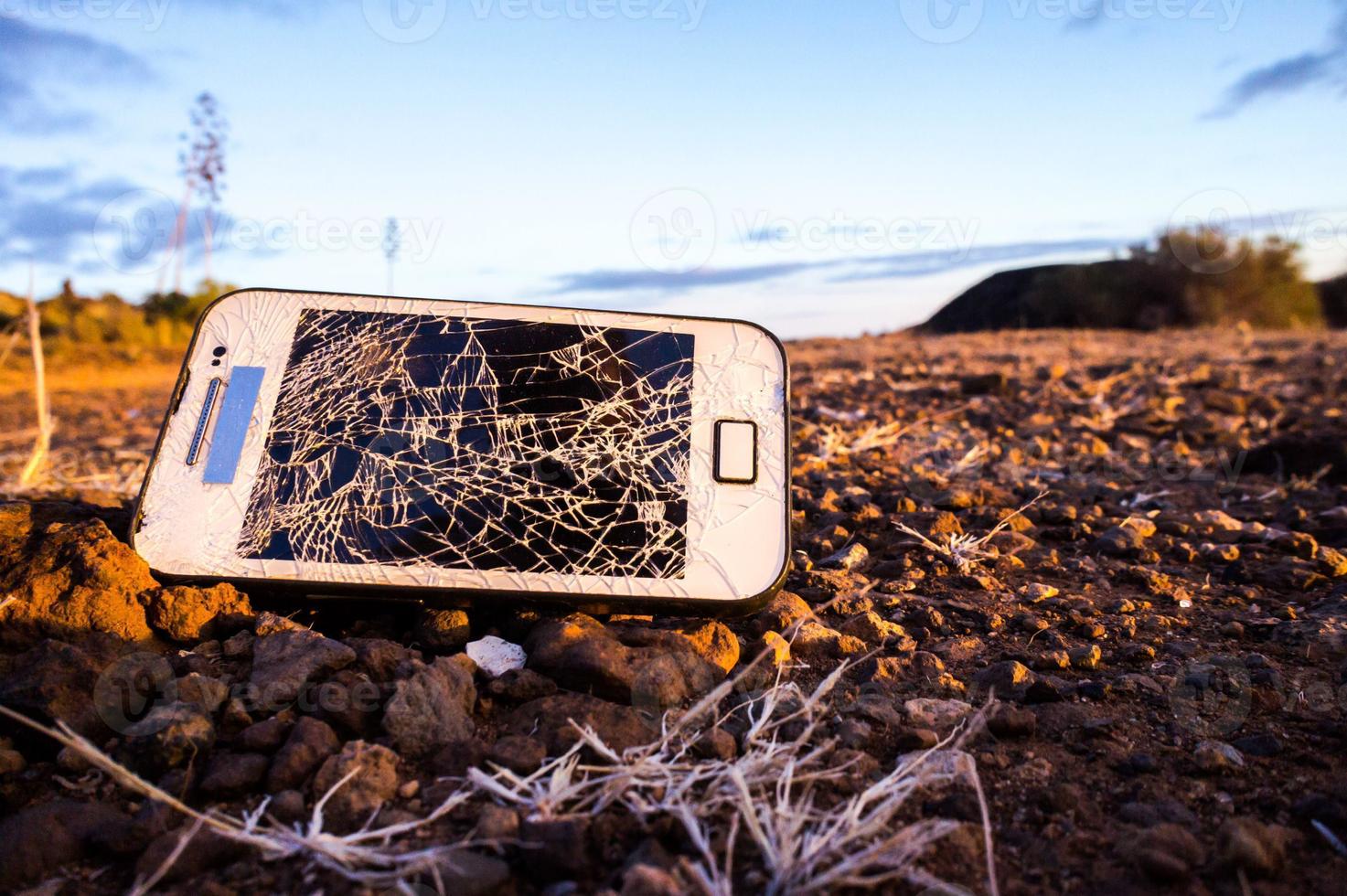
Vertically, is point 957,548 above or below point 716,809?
above

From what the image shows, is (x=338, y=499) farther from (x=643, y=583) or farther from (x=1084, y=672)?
(x=1084, y=672)

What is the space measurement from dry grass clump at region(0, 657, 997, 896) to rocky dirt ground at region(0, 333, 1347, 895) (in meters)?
0.01

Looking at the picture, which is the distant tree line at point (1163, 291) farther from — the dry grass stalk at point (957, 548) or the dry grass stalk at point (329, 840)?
the dry grass stalk at point (329, 840)

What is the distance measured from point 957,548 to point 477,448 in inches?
53.7

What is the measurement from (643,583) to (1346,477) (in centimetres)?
355

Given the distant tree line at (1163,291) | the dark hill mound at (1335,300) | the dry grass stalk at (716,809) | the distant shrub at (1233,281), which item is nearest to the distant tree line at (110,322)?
the distant tree line at (1163,291)

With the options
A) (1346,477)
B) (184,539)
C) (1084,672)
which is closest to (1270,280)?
(1346,477)

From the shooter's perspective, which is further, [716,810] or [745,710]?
[745,710]

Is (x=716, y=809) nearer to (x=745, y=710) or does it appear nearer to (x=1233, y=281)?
(x=745, y=710)

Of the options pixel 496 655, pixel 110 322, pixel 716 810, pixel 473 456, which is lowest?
pixel 716 810

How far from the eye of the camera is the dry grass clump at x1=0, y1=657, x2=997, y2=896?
4.06ft

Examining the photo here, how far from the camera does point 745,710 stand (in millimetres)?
1679

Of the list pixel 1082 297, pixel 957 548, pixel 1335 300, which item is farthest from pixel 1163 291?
pixel 957 548

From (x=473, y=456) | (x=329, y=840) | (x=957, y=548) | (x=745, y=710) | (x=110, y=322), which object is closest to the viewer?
(x=329, y=840)
